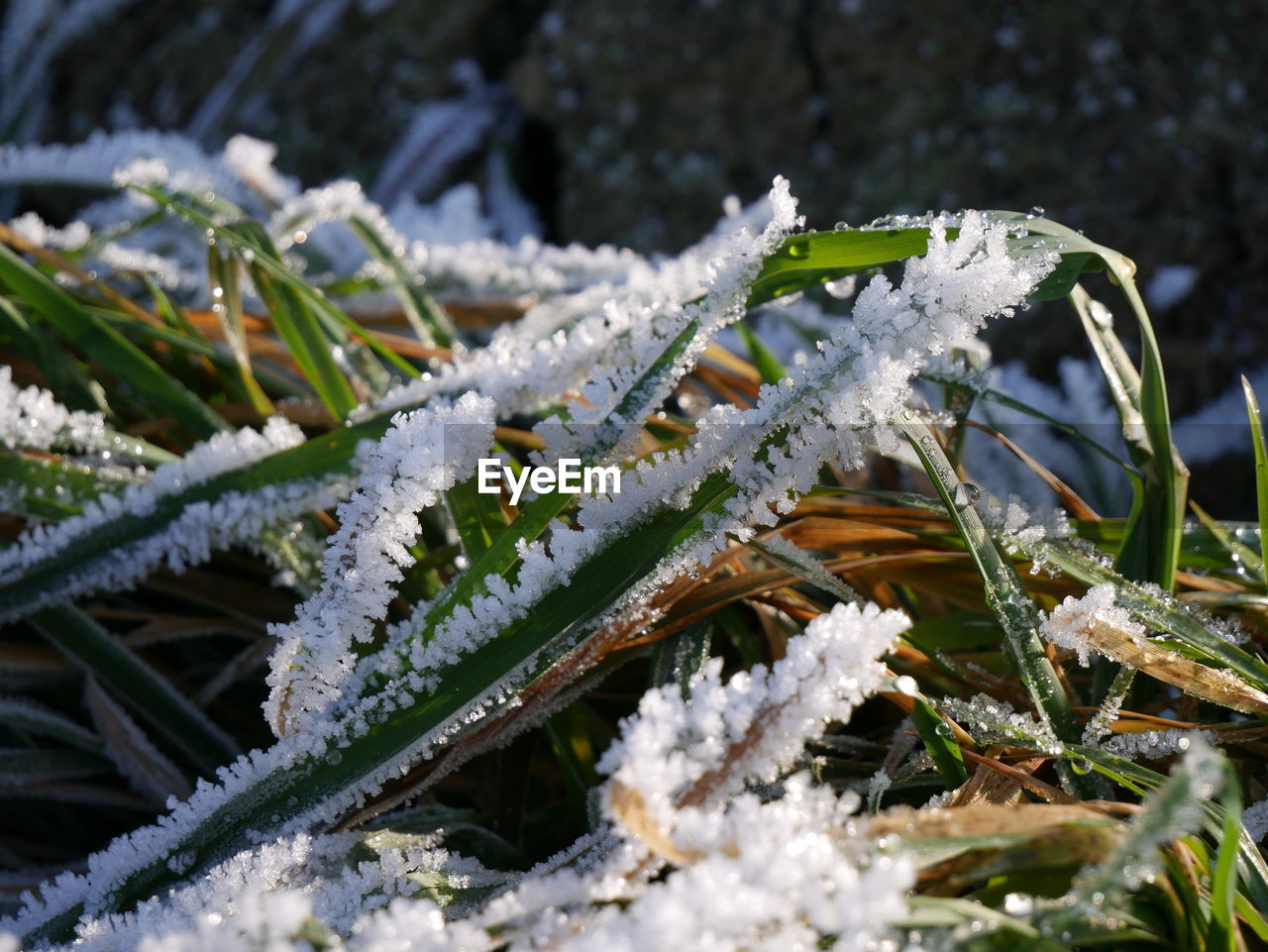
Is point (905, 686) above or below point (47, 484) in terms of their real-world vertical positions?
below

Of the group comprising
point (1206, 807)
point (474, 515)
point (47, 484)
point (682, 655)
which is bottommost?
point (1206, 807)

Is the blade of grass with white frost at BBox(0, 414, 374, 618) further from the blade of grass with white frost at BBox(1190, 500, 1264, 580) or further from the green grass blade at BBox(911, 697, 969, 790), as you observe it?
the blade of grass with white frost at BBox(1190, 500, 1264, 580)

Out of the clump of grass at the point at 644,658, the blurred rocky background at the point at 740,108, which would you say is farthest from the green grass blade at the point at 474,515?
the blurred rocky background at the point at 740,108

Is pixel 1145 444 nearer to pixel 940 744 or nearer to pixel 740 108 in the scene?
pixel 940 744

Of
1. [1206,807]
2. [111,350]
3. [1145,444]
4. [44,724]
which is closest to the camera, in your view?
[1206,807]

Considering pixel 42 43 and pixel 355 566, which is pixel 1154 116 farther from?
pixel 42 43

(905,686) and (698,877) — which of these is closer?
(698,877)

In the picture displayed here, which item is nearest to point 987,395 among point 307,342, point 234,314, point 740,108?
point 307,342

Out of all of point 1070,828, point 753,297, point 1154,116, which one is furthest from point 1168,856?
point 1154,116
